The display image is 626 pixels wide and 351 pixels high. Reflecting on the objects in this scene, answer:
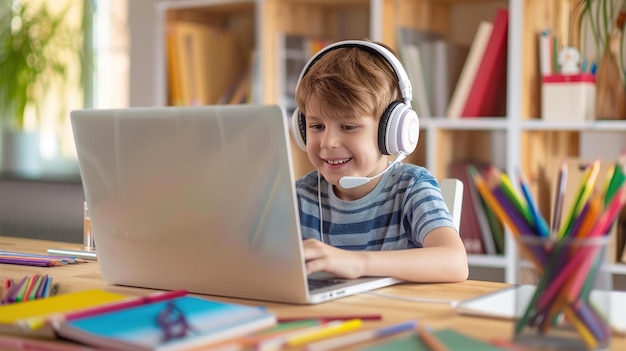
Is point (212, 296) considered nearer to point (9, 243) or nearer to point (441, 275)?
point (441, 275)

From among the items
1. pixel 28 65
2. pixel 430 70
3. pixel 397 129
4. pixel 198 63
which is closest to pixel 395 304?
pixel 397 129

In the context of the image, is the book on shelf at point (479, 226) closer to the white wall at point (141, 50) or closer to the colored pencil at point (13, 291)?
the white wall at point (141, 50)

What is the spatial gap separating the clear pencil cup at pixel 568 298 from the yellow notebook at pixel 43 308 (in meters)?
0.51

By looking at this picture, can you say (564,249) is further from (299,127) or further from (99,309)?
(299,127)

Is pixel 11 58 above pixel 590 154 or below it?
above

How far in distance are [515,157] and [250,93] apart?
3.29 feet

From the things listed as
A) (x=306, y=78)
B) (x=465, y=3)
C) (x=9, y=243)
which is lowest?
(x=9, y=243)

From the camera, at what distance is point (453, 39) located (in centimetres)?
295

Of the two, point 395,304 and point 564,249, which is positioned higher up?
point 564,249

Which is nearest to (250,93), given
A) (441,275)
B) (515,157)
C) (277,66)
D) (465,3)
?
(277,66)

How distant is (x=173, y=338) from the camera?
2.88ft

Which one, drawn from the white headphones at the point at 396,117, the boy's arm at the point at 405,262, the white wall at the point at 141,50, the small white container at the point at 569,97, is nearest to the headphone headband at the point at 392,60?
the white headphones at the point at 396,117

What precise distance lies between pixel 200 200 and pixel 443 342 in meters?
0.39

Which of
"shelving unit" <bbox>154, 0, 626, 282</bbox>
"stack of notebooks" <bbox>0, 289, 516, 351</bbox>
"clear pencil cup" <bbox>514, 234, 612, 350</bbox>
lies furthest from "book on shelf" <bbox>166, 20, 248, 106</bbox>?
"clear pencil cup" <bbox>514, 234, 612, 350</bbox>
